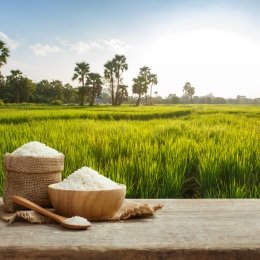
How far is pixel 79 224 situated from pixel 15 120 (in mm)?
14439

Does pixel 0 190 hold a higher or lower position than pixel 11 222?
lower

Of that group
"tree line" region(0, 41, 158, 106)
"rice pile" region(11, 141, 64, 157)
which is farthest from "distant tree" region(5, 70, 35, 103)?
"rice pile" region(11, 141, 64, 157)

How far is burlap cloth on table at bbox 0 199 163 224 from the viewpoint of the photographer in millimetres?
1908

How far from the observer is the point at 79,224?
1807 mm

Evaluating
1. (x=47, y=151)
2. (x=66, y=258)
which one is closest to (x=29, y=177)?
(x=47, y=151)

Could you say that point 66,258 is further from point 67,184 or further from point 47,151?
point 47,151

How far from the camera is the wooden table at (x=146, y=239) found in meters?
1.58

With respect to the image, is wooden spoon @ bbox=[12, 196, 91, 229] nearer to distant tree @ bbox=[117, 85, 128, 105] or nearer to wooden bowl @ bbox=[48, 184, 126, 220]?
wooden bowl @ bbox=[48, 184, 126, 220]

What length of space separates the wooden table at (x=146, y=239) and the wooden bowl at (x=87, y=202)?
76mm

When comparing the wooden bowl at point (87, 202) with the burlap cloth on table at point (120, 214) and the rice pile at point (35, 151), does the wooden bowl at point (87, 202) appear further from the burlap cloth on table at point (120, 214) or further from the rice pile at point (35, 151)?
the rice pile at point (35, 151)

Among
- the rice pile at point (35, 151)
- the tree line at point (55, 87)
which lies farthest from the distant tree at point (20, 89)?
the rice pile at point (35, 151)

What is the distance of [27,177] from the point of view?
2094 millimetres

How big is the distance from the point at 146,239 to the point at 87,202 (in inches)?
13.9

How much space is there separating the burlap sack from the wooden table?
228mm
